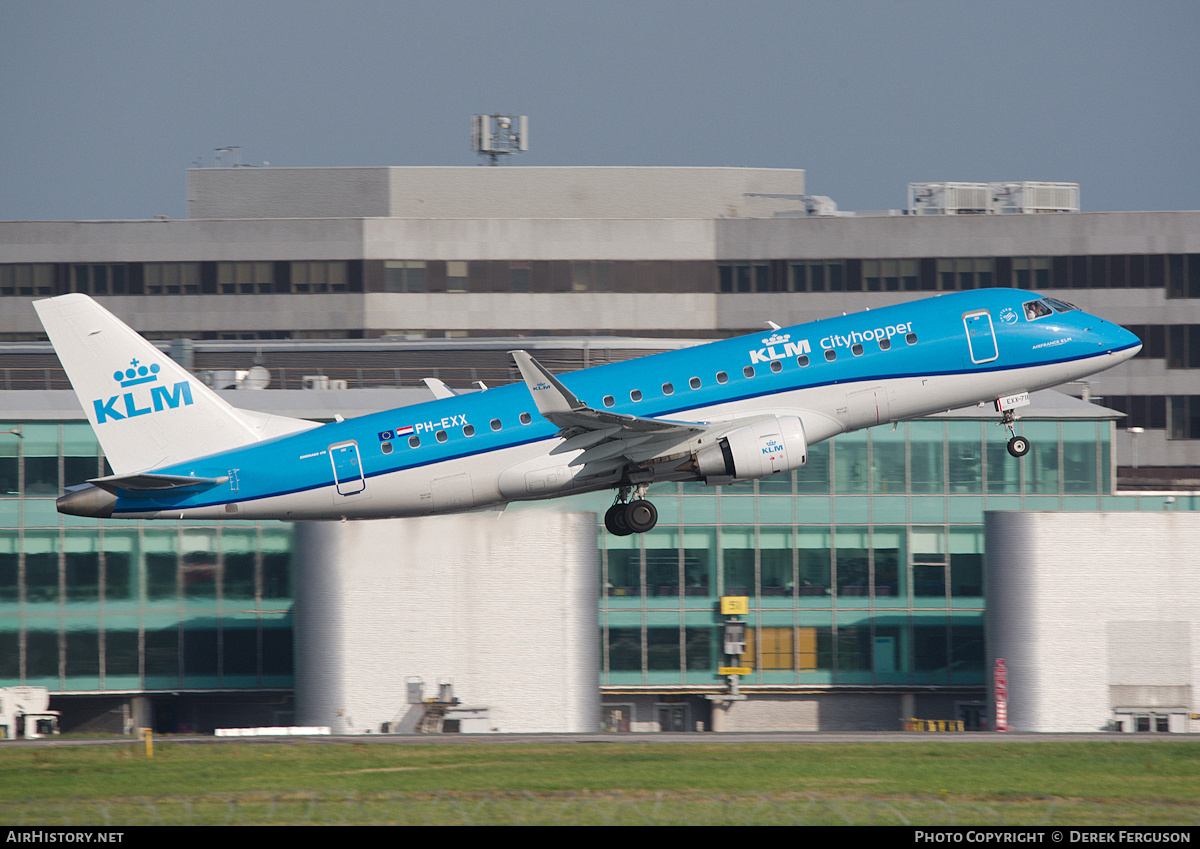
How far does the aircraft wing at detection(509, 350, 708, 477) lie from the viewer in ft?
135

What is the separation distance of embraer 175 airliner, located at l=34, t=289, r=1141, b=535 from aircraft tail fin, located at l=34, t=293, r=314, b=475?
0.14ft

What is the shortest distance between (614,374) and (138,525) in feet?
106

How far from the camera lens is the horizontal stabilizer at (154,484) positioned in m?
43.1

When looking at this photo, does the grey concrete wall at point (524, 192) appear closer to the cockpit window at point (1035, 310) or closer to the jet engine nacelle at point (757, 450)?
the cockpit window at point (1035, 310)

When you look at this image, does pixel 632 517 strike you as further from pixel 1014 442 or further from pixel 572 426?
pixel 1014 442

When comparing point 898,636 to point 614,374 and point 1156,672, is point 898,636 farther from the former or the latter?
point 614,374

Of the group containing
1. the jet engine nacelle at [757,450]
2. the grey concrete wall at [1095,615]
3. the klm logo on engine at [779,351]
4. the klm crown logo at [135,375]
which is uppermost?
the klm logo on engine at [779,351]

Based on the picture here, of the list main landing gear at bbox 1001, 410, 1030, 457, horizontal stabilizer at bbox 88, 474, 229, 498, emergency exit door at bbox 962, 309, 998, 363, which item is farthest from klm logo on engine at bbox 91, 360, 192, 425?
main landing gear at bbox 1001, 410, 1030, 457

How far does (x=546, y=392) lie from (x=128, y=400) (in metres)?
13.9

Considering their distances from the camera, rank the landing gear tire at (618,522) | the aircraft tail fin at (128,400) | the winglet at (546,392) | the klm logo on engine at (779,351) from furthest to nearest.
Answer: the landing gear tire at (618,522) → the aircraft tail fin at (128,400) → the klm logo on engine at (779,351) → the winglet at (546,392)

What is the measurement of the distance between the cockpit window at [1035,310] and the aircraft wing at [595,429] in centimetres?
1114

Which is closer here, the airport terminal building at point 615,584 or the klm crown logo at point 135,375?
the klm crown logo at point 135,375

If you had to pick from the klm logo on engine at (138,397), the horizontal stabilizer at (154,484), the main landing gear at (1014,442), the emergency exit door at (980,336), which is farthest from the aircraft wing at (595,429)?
the klm logo on engine at (138,397)
